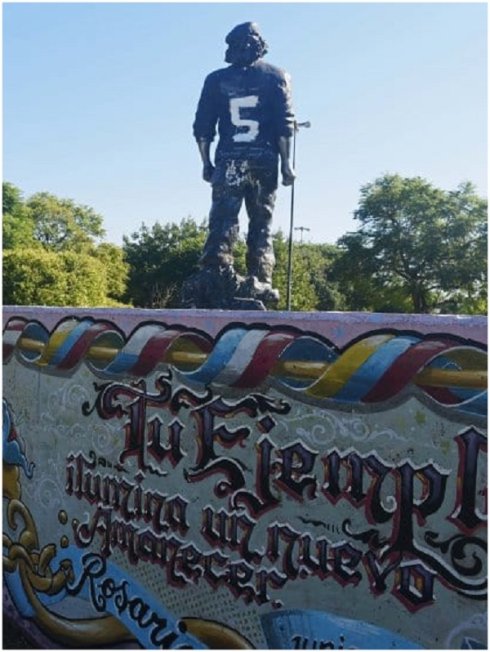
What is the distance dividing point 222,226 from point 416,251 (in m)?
26.5

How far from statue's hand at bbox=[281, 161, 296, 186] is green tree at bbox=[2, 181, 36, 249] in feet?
95.1

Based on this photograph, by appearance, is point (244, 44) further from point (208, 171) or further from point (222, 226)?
point (222, 226)

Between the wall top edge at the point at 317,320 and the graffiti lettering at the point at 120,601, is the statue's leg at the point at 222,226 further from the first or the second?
the graffiti lettering at the point at 120,601

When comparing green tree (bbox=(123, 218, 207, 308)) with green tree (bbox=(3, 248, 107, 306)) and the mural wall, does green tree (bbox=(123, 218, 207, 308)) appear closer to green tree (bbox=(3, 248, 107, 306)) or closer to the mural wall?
green tree (bbox=(3, 248, 107, 306))

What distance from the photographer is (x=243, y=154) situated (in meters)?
7.27

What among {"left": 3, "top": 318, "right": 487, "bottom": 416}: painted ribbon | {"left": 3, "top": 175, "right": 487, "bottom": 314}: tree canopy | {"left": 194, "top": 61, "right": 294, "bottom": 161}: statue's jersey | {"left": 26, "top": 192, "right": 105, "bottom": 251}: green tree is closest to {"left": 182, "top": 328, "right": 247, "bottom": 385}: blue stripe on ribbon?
{"left": 3, "top": 318, "right": 487, "bottom": 416}: painted ribbon

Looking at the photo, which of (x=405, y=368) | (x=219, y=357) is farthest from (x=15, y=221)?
(x=405, y=368)

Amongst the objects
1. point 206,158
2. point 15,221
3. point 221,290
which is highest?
point 15,221

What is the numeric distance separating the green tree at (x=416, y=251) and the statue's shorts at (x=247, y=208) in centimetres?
2453

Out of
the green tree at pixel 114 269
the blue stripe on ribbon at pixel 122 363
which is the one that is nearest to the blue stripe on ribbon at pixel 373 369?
the blue stripe on ribbon at pixel 122 363

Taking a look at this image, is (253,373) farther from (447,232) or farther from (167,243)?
(167,243)

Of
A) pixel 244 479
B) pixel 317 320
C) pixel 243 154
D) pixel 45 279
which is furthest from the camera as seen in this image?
pixel 45 279

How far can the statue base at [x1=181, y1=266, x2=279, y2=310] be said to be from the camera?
7098 mm

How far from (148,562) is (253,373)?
1.86 metres
